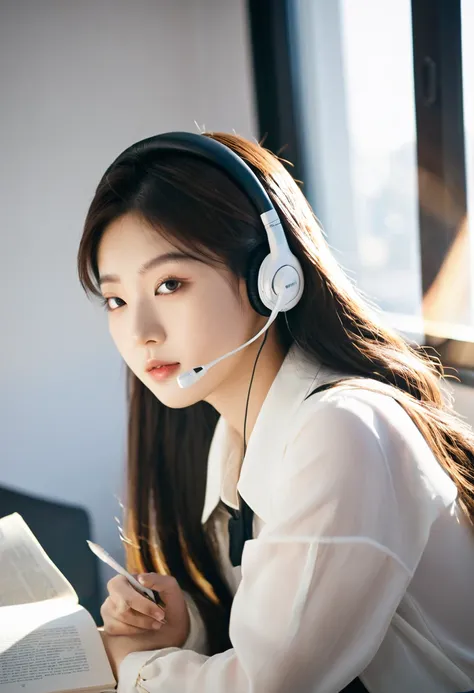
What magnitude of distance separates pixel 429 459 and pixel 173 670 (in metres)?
0.39

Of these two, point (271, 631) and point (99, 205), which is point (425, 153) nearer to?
point (99, 205)

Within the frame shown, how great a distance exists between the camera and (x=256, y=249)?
37.3 inches

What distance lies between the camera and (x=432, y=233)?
1.64 m

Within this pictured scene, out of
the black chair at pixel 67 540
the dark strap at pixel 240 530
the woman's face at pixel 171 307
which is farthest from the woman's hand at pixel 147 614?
the black chair at pixel 67 540

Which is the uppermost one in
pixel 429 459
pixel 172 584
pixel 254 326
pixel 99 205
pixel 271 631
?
pixel 99 205

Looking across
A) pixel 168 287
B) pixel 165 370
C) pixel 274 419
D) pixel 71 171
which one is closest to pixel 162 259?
pixel 168 287

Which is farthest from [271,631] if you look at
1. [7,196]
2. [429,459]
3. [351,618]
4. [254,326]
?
[7,196]

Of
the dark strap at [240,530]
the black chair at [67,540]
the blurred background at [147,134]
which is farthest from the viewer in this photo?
the blurred background at [147,134]

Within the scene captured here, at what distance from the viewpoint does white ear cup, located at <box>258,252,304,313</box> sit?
92 cm

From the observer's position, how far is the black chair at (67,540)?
1.44 m

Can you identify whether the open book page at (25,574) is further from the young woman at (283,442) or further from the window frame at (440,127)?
the window frame at (440,127)

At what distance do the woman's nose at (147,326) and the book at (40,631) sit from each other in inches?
15.2

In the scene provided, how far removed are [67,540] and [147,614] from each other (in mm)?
554

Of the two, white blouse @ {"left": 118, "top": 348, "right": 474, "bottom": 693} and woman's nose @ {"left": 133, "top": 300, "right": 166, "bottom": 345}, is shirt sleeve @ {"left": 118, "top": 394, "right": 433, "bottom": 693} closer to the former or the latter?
white blouse @ {"left": 118, "top": 348, "right": 474, "bottom": 693}
